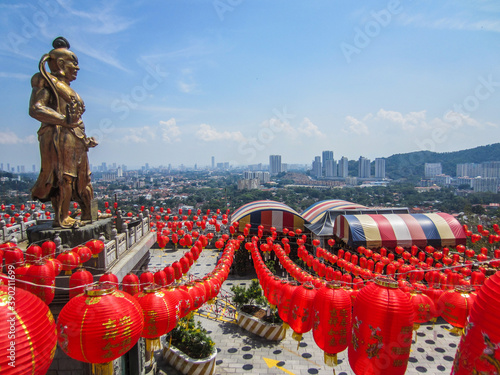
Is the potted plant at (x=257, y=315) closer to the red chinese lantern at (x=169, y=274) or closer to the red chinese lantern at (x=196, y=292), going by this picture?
the red chinese lantern at (x=196, y=292)

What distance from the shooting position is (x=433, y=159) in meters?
127

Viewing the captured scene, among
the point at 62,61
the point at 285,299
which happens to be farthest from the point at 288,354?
the point at 62,61

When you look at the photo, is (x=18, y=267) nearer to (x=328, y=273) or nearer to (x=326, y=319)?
(x=326, y=319)

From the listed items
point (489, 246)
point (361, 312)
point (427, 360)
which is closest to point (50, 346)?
point (361, 312)

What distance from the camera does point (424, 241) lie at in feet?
61.1

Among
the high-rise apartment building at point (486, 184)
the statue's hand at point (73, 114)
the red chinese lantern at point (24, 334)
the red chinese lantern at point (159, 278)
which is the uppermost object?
the statue's hand at point (73, 114)

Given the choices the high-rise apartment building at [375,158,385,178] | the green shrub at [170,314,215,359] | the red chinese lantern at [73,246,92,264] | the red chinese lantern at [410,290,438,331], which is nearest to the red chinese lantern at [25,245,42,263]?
the red chinese lantern at [73,246,92,264]

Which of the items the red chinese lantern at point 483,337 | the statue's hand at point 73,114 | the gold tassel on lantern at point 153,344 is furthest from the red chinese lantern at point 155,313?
the statue's hand at point 73,114

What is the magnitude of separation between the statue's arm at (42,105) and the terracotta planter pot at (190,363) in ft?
27.3

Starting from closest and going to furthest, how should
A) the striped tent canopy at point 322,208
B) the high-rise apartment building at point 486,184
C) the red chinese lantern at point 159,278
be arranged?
the red chinese lantern at point 159,278 → the striped tent canopy at point 322,208 → the high-rise apartment building at point 486,184

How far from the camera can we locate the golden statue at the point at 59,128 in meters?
8.67

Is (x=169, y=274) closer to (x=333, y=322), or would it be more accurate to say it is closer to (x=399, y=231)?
(x=333, y=322)

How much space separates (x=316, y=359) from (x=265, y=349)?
201 cm

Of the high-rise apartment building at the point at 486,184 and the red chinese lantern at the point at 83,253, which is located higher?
the red chinese lantern at the point at 83,253
